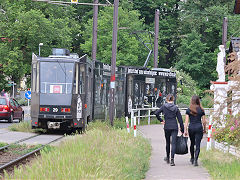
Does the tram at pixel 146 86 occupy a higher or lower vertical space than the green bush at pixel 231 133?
higher

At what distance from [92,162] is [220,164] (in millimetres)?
4057

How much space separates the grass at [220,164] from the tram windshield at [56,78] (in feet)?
26.0

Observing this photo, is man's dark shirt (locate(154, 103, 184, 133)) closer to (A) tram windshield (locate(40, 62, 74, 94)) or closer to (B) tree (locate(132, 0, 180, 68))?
(A) tram windshield (locate(40, 62, 74, 94))

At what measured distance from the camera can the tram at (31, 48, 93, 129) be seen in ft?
71.7

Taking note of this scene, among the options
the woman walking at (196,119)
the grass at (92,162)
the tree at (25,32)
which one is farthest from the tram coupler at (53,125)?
the tree at (25,32)

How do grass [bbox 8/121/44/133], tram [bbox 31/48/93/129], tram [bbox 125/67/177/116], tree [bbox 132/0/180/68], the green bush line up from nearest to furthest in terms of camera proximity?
the green bush < tram [bbox 31/48/93/129] < grass [bbox 8/121/44/133] < tram [bbox 125/67/177/116] < tree [bbox 132/0/180/68]

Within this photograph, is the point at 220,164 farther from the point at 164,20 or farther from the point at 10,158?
the point at 164,20

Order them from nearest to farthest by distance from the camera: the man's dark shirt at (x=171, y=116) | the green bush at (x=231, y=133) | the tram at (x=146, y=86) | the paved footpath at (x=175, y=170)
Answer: the paved footpath at (x=175, y=170), the green bush at (x=231, y=133), the man's dark shirt at (x=171, y=116), the tram at (x=146, y=86)

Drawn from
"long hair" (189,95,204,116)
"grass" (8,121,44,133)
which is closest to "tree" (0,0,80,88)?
"grass" (8,121,44,133)

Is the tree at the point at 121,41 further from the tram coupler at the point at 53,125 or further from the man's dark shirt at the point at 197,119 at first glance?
the man's dark shirt at the point at 197,119

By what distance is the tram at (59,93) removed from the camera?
2186 cm

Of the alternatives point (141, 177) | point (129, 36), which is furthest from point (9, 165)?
point (129, 36)

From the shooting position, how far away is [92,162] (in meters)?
9.71

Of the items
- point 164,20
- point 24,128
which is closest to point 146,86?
point 24,128
